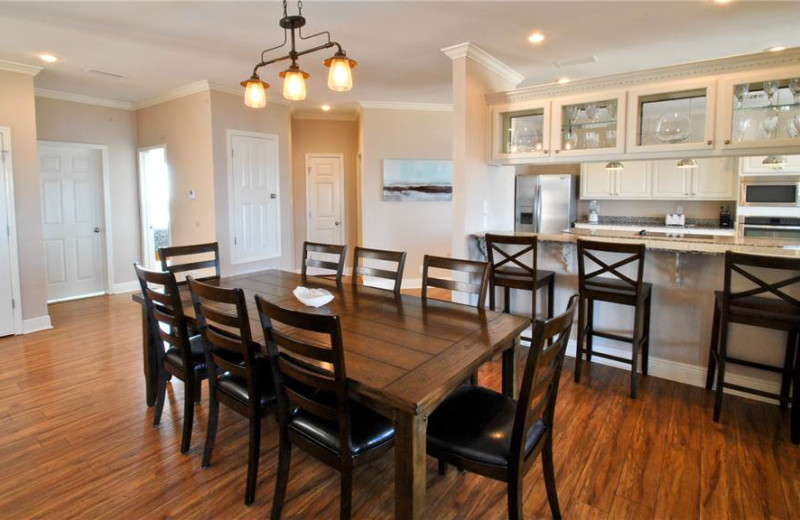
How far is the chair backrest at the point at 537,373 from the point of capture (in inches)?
59.0

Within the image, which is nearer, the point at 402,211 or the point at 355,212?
the point at 402,211

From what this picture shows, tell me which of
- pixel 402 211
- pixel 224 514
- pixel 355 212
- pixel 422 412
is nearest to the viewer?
pixel 422 412

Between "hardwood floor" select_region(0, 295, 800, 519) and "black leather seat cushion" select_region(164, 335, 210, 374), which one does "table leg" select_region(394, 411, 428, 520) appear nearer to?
"hardwood floor" select_region(0, 295, 800, 519)

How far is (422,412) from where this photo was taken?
146 centimetres

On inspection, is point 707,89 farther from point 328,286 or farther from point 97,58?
point 97,58

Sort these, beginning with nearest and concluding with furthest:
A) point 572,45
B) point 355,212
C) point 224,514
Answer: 1. point 224,514
2. point 572,45
3. point 355,212

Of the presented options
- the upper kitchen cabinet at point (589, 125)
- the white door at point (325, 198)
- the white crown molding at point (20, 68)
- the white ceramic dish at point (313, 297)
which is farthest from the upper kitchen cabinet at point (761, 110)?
the white crown molding at point (20, 68)

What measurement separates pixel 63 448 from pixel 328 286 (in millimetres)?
1703

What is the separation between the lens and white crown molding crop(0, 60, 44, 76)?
14.4 ft

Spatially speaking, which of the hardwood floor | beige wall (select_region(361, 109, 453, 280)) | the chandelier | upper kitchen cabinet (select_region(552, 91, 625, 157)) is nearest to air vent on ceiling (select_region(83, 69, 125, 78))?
beige wall (select_region(361, 109, 453, 280))

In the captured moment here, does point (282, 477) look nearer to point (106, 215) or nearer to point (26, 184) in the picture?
point (26, 184)

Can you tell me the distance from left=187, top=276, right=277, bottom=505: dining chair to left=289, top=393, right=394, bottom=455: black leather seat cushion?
235 millimetres

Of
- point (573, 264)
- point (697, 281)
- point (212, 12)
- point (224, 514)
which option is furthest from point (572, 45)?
point (224, 514)

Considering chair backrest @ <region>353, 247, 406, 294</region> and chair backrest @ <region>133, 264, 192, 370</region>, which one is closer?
chair backrest @ <region>133, 264, 192, 370</region>
